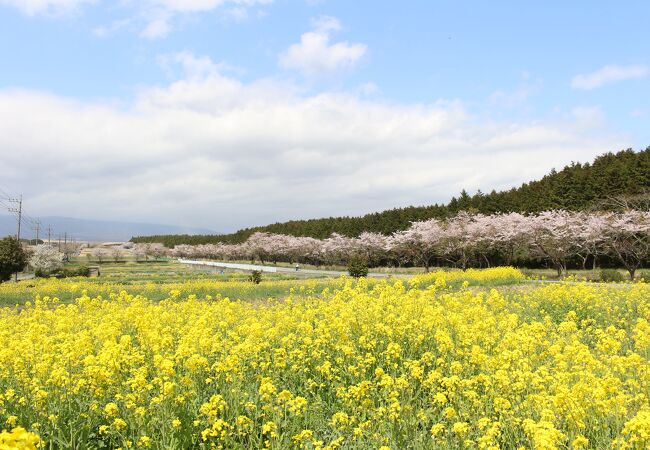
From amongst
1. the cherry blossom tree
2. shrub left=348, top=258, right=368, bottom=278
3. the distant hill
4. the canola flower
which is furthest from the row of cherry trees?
shrub left=348, top=258, right=368, bottom=278

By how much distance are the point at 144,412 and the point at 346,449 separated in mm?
2391

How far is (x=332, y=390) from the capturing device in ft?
23.1

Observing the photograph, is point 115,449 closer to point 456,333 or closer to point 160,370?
point 160,370

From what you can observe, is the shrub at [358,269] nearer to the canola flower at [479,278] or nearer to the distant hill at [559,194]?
the canola flower at [479,278]

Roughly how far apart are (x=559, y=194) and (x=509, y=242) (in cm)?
972

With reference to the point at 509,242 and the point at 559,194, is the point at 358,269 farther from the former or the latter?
the point at 559,194

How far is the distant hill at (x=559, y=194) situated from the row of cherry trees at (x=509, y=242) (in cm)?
386

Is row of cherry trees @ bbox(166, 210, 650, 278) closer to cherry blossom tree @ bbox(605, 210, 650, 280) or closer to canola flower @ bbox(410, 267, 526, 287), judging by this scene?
cherry blossom tree @ bbox(605, 210, 650, 280)

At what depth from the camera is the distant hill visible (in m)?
47.5

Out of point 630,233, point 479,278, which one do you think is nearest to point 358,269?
point 479,278

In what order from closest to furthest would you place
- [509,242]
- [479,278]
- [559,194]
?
[479,278] < [509,242] < [559,194]

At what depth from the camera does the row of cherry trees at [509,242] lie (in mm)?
37531

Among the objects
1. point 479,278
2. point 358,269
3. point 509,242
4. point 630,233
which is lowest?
point 358,269

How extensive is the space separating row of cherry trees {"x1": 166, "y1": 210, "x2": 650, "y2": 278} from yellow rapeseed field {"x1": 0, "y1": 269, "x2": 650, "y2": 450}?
3171 cm
